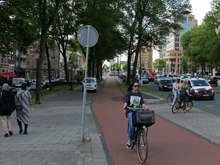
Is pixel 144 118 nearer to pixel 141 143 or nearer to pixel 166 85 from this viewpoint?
pixel 141 143

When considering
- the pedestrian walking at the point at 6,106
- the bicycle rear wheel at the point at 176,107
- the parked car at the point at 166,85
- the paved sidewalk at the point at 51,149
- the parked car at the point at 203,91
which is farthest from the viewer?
the parked car at the point at 166,85

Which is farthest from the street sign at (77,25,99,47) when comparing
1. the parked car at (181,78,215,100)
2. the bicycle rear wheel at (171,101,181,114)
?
the parked car at (181,78,215,100)

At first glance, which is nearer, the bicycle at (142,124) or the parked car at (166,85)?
the bicycle at (142,124)

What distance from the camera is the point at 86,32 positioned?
10.1 m

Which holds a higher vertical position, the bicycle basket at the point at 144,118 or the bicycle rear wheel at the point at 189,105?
the bicycle basket at the point at 144,118

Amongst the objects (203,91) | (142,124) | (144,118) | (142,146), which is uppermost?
(144,118)

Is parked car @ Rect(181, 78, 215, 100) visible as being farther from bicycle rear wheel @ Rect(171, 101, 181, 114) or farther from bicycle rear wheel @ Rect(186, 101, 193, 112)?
bicycle rear wheel @ Rect(171, 101, 181, 114)

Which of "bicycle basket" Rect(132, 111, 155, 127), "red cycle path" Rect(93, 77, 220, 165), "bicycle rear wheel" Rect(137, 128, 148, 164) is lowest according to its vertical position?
"red cycle path" Rect(93, 77, 220, 165)

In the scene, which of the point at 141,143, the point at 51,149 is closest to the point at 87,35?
the point at 51,149

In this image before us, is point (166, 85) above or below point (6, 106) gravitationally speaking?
below

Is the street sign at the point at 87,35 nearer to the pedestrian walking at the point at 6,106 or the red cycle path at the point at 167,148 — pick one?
the red cycle path at the point at 167,148

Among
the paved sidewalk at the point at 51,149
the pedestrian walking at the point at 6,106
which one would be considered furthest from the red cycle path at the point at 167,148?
the pedestrian walking at the point at 6,106

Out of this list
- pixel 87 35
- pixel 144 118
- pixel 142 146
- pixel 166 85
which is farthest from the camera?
pixel 166 85

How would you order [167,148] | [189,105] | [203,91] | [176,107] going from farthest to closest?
[203,91], [189,105], [176,107], [167,148]
